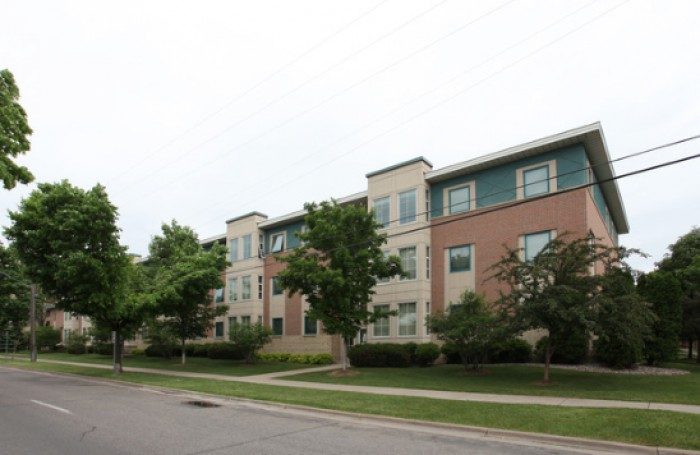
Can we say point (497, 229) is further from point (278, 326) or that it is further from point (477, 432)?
point (278, 326)

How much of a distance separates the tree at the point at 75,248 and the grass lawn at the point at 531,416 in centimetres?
1045

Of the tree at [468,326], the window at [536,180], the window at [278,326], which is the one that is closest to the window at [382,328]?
the tree at [468,326]

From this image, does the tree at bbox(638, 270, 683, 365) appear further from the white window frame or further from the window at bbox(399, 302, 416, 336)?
the window at bbox(399, 302, 416, 336)

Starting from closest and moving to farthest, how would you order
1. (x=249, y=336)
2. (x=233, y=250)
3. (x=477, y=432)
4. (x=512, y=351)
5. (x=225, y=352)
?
(x=477, y=432) < (x=512, y=351) < (x=249, y=336) < (x=225, y=352) < (x=233, y=250)

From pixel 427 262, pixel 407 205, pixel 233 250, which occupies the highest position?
pixel 407 205

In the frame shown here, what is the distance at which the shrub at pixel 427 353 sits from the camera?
24766 millimetres

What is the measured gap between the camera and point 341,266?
22500mm

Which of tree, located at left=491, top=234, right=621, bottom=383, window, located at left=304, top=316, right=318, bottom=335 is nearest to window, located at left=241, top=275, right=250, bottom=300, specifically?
window, located at left=304, top=316, right=318, bottom=335

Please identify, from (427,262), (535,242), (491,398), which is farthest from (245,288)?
(491,398)

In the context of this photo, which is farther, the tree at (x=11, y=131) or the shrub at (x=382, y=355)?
the shrub at (x=382, y=355)

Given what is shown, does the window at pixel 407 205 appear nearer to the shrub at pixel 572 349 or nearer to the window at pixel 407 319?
the window at pixel 407 319

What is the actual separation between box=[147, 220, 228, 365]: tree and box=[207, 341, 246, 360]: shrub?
278 centimetres

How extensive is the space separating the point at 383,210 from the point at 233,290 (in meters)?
16.4

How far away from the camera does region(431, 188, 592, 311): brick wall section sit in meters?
Answer: 23.0
